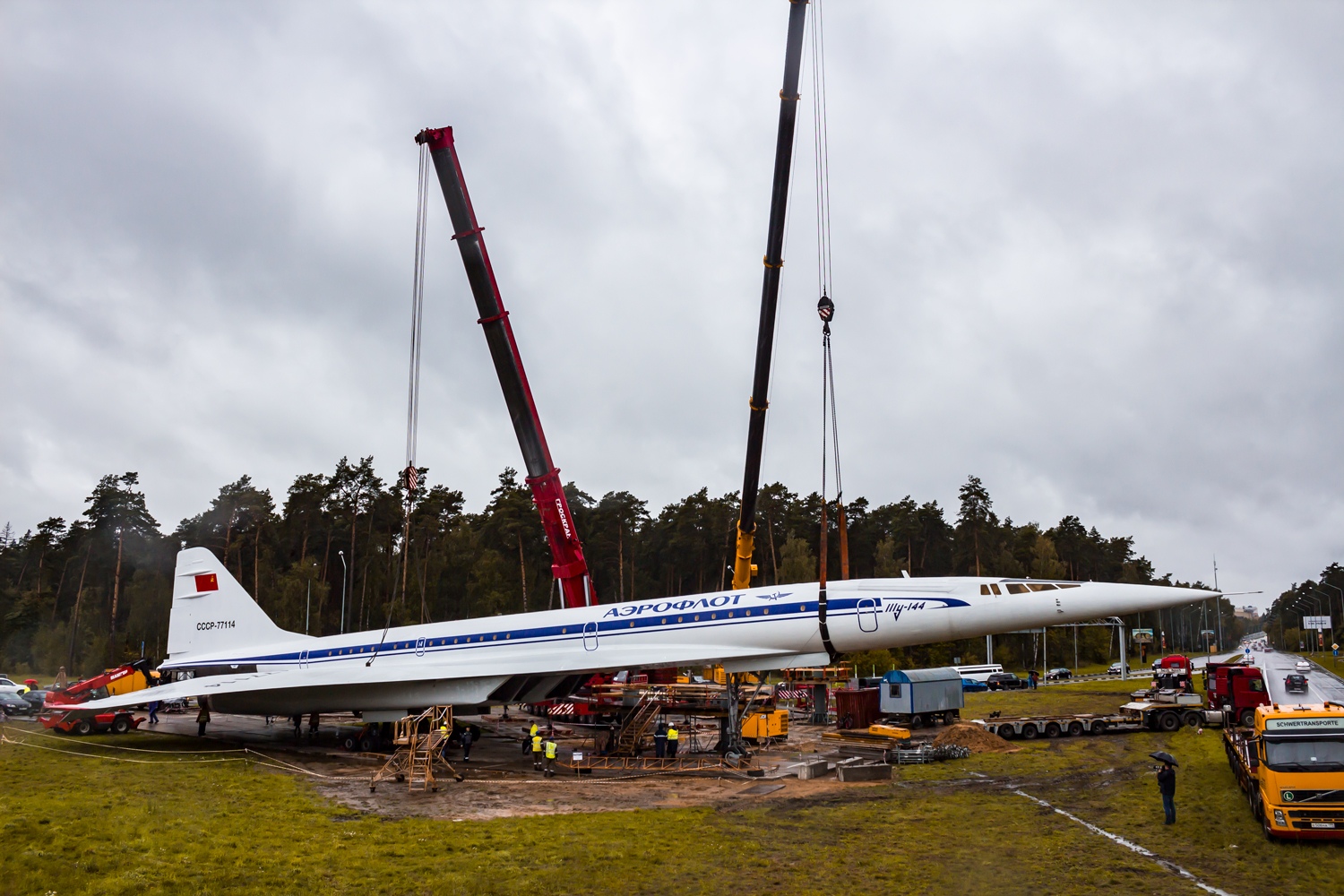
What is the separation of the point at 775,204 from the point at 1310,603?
14589 centimetres

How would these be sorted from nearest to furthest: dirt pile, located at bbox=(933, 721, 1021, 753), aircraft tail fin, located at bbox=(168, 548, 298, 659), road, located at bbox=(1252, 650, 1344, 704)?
dirt pile, located at bbox=(933, 721, 1021, 753), aircraft tail fin, located at bbox=(168, 548, 298, 659), road, located at bbox=(1252, 650, 1344, 704)

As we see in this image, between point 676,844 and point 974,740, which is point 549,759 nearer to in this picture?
point 676,844

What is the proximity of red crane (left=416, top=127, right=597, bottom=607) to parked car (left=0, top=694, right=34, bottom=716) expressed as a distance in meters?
22.0

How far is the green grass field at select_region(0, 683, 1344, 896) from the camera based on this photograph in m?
10.4

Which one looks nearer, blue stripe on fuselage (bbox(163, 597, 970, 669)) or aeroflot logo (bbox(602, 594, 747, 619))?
blue stripe on fuselage (bbox(163, 597, 970, 669))

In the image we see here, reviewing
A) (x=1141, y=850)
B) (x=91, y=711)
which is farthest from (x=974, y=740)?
(x=91, y=711)

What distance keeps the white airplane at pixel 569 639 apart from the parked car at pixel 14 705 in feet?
27.1

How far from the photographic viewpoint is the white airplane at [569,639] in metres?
19.7

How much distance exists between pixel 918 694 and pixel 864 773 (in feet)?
33.3

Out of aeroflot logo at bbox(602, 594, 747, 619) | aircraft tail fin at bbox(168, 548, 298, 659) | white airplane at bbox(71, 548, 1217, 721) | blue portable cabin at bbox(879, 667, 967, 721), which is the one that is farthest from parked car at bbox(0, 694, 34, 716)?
blue portable cabin at bbox(879, 667, 967, 721)

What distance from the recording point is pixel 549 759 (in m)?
19.4

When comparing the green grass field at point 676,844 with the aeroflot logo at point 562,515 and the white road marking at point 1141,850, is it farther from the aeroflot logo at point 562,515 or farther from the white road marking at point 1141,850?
the aeroflot logo at point 562,515

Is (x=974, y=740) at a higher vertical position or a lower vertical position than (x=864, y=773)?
higher

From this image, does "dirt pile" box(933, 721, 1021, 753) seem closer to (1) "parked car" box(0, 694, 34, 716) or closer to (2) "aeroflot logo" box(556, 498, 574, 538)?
(2) "aeroflot logo" box(556, 498, 574, 538)
